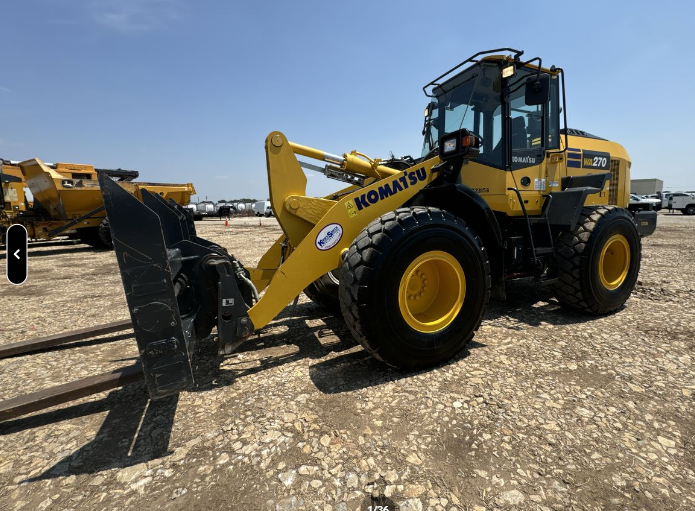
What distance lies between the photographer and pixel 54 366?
3029 mm

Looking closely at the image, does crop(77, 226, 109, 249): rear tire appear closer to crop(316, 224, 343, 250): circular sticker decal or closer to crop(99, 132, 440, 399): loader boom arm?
crop(99, 132, 440, 399): loader boom arm

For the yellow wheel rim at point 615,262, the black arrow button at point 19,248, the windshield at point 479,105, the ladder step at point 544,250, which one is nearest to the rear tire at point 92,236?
the black arrow button at point 19,248

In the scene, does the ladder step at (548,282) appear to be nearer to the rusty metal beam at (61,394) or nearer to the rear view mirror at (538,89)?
the rear view mirror at (538,89)

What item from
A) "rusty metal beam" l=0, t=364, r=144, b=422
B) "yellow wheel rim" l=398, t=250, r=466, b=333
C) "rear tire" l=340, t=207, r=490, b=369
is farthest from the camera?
"yellow wheel rim" l=398, t=250, r=466, b=333

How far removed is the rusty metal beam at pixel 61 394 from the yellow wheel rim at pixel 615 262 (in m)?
4.87

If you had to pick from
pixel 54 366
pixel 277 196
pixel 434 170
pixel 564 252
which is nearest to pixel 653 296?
pixel 564 252

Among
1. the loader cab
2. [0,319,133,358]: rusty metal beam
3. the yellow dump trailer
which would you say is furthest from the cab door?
the yellow dump trailer

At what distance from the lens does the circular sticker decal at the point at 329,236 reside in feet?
9.11

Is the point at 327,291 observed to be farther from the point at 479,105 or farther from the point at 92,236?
the point at 92,236

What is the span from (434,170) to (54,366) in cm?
383

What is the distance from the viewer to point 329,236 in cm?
281

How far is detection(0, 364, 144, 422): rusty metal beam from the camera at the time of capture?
1969 millimetres

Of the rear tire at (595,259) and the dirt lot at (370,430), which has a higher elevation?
the rear tire at (595,259)

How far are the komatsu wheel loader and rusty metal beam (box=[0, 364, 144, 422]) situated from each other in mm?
374
